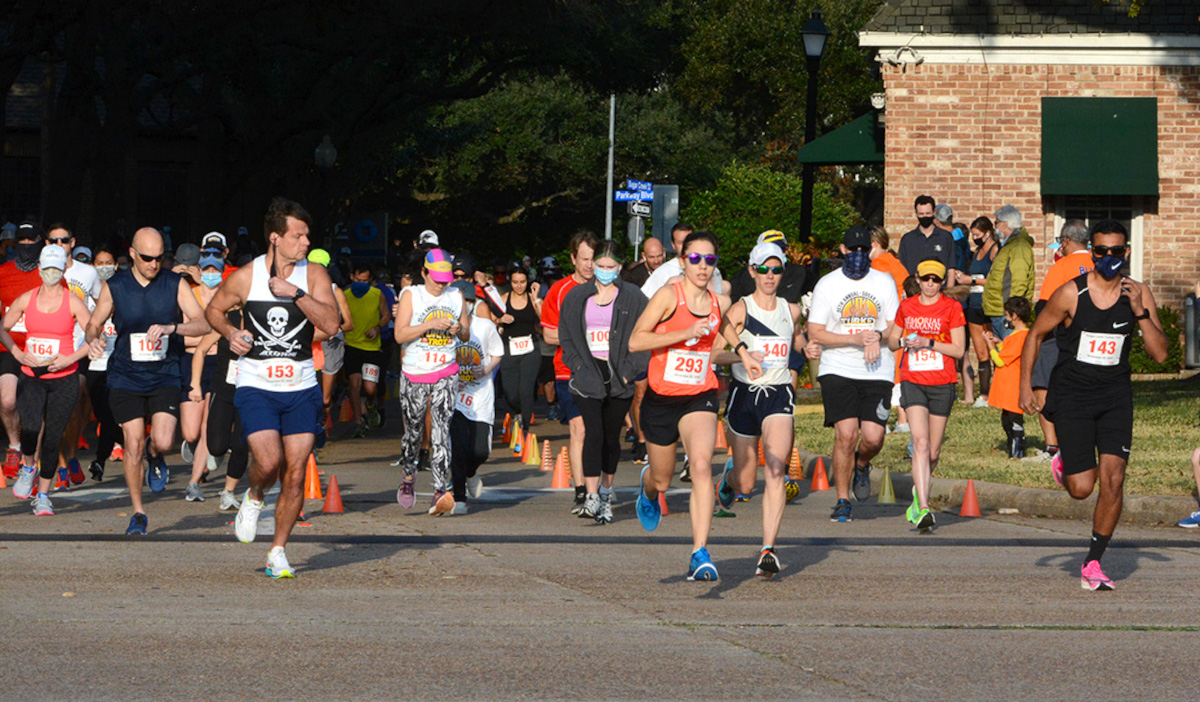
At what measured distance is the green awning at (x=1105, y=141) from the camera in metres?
24.5

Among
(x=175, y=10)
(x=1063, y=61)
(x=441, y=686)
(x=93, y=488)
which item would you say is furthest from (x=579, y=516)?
(x=1063, y=61)

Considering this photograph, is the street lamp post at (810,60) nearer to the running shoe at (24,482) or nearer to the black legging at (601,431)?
the black legging at (601,431)

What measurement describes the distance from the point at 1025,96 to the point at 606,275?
563 inches

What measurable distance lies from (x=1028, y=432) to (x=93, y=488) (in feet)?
29.4

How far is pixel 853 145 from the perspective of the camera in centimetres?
2647

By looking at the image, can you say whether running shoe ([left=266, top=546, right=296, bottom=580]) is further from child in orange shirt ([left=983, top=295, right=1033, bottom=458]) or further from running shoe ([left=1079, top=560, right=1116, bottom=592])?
child in orange shirt ([left=983, top=295, right=1033, bottom=458])

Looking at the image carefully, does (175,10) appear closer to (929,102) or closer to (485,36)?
(485,36)

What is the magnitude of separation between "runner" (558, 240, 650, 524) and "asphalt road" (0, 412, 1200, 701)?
0.40m

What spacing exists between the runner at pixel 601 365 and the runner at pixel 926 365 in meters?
1.83

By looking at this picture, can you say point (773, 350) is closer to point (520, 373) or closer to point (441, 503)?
point (441, 503)

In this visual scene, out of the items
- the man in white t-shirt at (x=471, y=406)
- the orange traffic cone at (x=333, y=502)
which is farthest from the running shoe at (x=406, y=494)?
the orange traffic cone at (x=333, y=502)

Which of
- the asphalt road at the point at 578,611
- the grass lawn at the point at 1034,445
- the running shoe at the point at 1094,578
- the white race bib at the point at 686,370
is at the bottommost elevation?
the asphalt road at the point at 578,611

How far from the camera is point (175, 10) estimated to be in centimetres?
2261

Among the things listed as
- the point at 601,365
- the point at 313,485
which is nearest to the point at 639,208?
the point at 313,485
